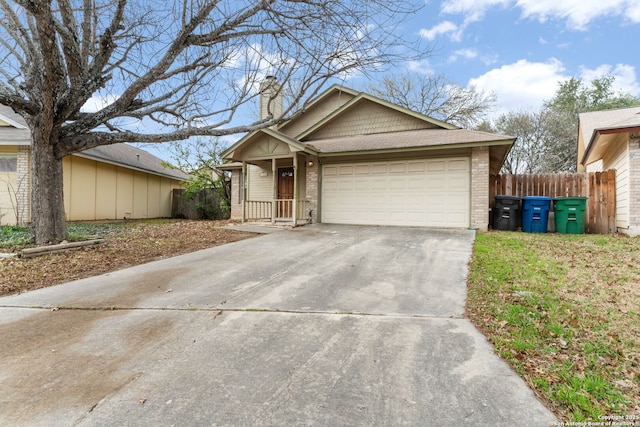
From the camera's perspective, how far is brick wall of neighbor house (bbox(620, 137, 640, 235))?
7953 mm

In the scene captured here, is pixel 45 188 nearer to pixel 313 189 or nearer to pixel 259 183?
pixel 313 189

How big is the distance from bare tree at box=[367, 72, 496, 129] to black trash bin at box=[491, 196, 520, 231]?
1451cm

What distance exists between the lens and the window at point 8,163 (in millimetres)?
11461

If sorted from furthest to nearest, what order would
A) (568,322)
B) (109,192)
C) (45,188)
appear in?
(109,192) → (45,188) → (568,322)

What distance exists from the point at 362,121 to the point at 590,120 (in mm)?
10326

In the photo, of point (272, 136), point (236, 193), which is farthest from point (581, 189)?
point (236, 193)

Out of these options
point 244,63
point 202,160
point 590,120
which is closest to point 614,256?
point 244,63

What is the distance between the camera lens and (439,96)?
74.5 ft

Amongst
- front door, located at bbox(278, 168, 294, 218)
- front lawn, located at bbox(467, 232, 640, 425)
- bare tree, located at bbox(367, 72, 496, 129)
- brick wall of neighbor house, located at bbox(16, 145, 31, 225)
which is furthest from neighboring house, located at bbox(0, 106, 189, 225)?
bare tree, located at bbox(367, 72, 496, 129)

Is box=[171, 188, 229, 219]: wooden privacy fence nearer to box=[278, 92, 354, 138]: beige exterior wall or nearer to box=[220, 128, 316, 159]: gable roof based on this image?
box=[278, 92, 354, 138]: beige exterior wall

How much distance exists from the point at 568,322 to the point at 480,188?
6908mm

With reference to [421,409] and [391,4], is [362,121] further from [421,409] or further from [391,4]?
[421,409]

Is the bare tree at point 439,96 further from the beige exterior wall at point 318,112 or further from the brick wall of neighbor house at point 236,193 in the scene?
the brick wall of neighbor house at point 236,193

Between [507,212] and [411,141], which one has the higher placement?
[411,141]
